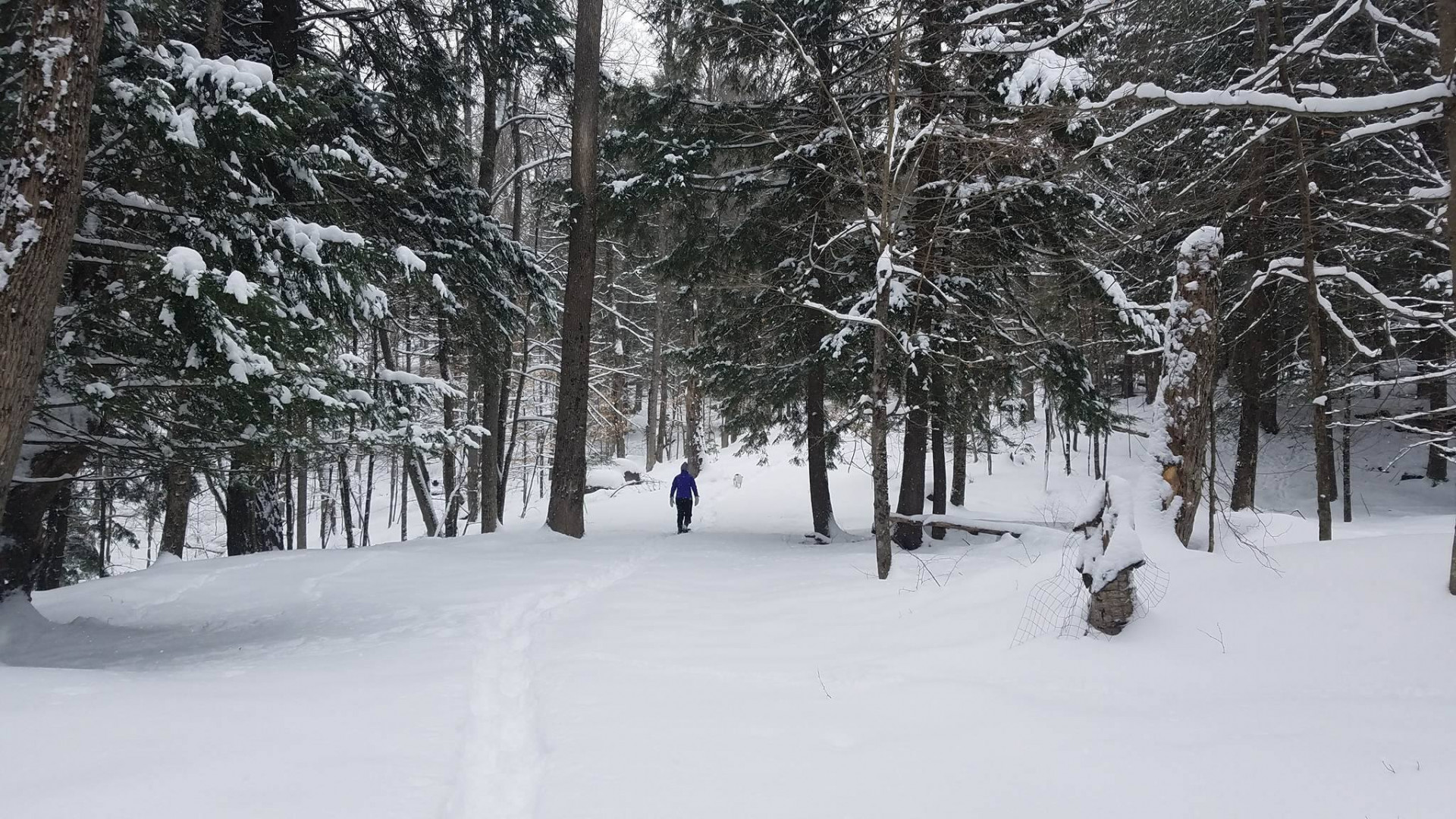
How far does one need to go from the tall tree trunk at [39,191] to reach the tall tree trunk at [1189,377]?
7.70 m

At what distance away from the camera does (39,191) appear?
434cm

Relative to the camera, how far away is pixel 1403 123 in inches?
160

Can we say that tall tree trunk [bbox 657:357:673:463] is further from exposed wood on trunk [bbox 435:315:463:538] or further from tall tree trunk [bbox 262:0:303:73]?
tall tree trunk [bbox 262:0:303:73]

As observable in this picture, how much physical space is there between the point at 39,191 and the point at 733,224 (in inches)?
428

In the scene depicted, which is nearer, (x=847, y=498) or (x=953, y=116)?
(x=953, y=116)

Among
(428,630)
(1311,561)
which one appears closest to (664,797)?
(428,630)

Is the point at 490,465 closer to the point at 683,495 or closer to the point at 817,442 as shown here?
the point at 683,495

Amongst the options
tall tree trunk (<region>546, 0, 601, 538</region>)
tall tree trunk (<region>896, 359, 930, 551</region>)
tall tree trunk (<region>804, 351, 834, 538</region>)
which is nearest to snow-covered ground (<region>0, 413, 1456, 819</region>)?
tall tree trunk (<region>546, 0, 601, 538</region>)

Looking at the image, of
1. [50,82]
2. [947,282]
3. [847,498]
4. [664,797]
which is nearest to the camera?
[664,797]

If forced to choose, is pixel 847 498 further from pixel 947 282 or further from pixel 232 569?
pixel 232 569

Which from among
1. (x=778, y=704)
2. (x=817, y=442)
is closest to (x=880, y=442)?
(x=778, y=704)

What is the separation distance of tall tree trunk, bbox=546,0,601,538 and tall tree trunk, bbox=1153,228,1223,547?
833cm

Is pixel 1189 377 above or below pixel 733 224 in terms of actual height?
below

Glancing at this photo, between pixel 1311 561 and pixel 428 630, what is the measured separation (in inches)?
252
